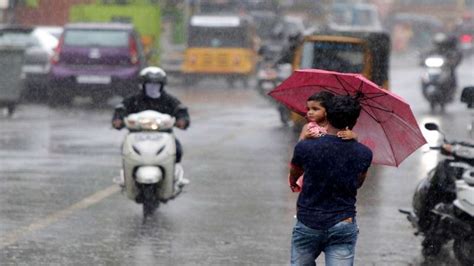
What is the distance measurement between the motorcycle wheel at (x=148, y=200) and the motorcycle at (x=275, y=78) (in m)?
11.4

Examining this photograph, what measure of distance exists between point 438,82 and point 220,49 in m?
10.4

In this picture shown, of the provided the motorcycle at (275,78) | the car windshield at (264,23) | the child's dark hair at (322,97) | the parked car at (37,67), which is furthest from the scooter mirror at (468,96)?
the car windshield at (264,23)

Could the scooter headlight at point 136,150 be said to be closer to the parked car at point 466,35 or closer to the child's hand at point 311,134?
the child's hand at point 311,134

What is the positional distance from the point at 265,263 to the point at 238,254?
0.41 metres

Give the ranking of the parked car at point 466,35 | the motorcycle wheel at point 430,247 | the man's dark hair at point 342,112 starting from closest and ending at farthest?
the man's dark hair at point 342,112 → the motorcycle wheel at point 430,247 → the parked car at point 466,35

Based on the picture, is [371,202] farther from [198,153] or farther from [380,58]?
[380,58]

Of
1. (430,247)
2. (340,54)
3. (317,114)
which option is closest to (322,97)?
(317,114)

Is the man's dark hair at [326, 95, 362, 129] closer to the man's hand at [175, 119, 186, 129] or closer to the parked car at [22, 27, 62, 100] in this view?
the man's hand at [175, 119, 186, 129]

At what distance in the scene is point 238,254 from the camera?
35.0 ft

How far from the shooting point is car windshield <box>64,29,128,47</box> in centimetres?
2883

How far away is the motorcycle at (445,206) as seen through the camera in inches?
397

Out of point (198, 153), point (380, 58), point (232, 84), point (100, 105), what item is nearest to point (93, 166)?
point (198, 153)

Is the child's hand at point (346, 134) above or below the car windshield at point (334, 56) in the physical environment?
above

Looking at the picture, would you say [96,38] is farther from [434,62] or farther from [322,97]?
[322,97]
